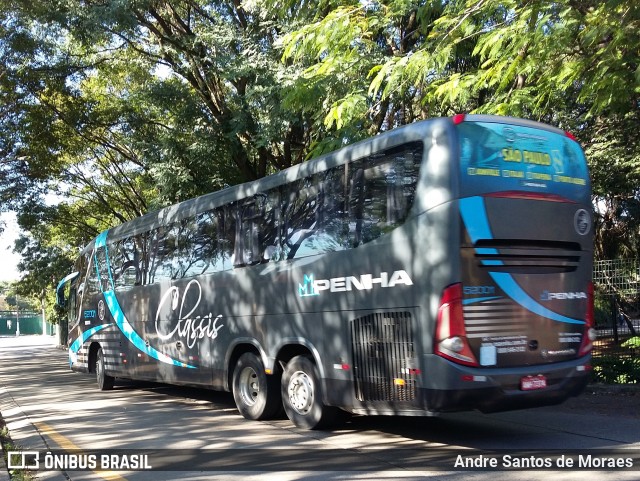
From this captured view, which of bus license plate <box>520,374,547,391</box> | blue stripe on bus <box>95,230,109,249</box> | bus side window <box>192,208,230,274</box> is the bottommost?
bus license plate <box>520,374,547,391</box>

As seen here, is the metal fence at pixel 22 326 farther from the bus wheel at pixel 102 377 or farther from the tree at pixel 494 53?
the tree at pixel 494 53

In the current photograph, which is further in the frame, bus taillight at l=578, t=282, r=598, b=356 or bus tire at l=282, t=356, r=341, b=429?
bus tire at l=282, t=356, r=341, b=429

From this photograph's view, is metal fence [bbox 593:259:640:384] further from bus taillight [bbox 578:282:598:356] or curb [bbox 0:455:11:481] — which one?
curb [bbox 0:455:11:481]

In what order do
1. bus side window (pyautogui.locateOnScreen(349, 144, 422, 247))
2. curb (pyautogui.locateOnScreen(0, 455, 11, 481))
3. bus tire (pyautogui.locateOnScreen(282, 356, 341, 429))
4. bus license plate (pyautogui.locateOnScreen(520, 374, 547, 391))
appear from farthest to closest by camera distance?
bus tire (pyautogui.locateOnScreen(282, 356, 341, 429)), bus side window (pyautogui.locateOnScreen(349, 144, 422, 247)), bus license plate (pyautogui.locateOnScreen(520, 374, 547, 391)), curb (pyautogui.locateOnScreen(0, 455, 11, 481))

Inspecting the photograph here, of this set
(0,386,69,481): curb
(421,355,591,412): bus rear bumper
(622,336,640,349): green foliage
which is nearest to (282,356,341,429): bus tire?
(421,355,591,412): bus rear bumper

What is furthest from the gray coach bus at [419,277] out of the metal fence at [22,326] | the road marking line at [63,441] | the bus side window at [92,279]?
the metal fence at [22,326]

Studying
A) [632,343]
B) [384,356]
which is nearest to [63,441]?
[384,356]

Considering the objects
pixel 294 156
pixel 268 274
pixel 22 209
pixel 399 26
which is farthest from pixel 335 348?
pixel 22 209

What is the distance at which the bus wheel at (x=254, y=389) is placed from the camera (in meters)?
9.10

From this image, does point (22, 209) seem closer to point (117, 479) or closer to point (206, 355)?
point (206, 355)

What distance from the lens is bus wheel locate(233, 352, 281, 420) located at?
910 centimetres

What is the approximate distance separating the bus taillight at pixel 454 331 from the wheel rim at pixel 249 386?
152 inches

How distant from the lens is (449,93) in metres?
9.28

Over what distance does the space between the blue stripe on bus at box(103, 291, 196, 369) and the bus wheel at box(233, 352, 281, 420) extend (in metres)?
1.35
